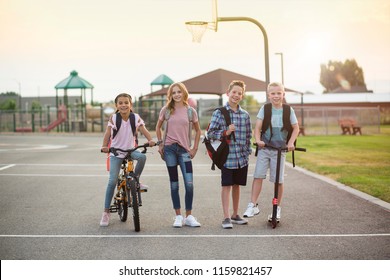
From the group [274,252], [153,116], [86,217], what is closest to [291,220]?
[274,252]

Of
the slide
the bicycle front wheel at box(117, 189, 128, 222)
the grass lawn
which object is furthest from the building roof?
the slide

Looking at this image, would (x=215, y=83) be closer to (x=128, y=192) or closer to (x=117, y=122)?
(x=117, y=122)

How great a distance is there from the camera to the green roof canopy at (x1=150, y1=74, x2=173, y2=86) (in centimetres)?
4731

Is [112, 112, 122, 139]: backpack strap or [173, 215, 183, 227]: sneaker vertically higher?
[112, 112, 122, 139]: backpack strap

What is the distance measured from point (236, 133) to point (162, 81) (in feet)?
134

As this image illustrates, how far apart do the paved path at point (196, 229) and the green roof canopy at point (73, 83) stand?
115 ft

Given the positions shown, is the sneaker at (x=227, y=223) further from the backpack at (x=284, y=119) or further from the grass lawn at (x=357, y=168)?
the grass lawn at (x=357, y=168)

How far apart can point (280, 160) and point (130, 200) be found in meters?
1.79

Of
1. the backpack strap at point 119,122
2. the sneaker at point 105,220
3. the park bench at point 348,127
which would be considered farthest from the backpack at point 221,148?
the park bench at point 348,127

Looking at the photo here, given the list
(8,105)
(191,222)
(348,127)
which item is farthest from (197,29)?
(8,105)

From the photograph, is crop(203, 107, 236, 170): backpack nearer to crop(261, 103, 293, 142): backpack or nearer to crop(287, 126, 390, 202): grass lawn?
crop(261, 103, 293, 142): backpack

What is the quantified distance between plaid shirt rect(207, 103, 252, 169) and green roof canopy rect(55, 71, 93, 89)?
40.0 meters

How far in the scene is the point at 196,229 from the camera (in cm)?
686

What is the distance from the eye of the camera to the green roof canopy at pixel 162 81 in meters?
47.3
